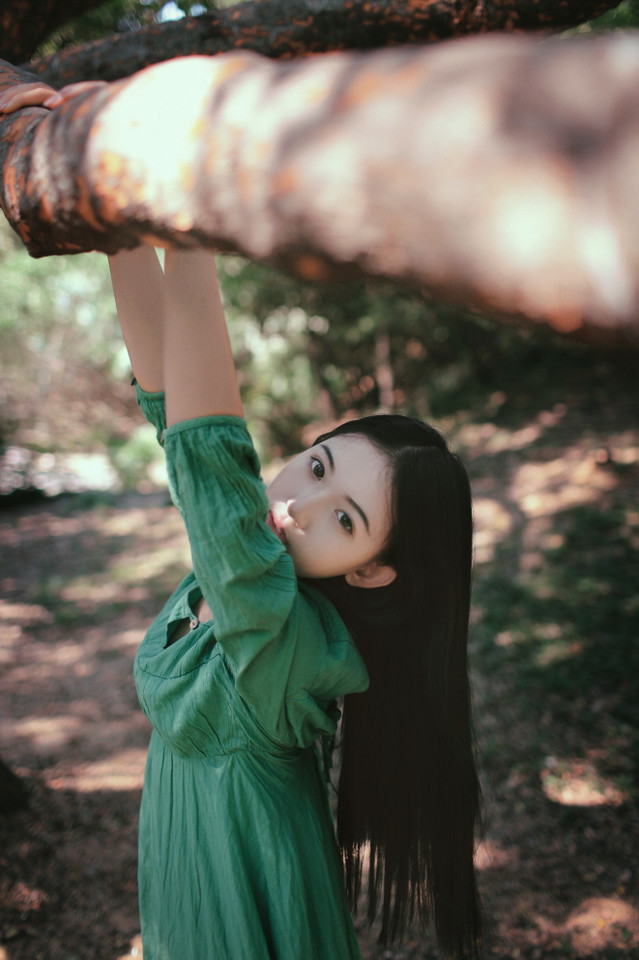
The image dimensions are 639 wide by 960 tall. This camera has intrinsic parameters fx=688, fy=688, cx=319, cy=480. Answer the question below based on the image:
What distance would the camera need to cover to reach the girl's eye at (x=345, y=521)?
149 cm

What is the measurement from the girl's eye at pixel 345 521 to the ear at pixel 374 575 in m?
0.14

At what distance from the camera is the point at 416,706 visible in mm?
1700

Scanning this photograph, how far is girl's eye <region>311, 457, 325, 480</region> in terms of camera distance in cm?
153

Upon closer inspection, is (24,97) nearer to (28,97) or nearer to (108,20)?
(28,97)

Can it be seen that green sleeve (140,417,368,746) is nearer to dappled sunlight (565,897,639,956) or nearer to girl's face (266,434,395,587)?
girl's face (266,434,395,587)

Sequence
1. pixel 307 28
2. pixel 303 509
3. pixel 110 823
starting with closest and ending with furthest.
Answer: pixel 303 509 → pixel 307 28 → pixel 110 823

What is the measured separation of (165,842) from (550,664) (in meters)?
3.44

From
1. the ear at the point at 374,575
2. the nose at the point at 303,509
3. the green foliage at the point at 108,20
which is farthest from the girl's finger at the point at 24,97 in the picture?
the green foliage at the point at 108,20

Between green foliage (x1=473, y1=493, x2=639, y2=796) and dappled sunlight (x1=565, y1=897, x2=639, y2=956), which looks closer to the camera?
dappled sunlight (x1=565, y1=897, x2=639, y2=956)

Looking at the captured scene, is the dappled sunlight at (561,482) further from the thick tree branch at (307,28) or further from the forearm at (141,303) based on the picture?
the forearm at (141,303)

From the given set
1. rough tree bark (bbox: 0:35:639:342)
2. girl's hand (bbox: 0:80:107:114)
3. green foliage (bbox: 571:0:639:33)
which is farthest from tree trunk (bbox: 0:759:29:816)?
green foliage (bbox: 571:0:639:33)

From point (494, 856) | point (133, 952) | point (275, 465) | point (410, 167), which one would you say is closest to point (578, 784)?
point (494, 856)

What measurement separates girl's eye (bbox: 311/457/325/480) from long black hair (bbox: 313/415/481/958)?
0.38 ft

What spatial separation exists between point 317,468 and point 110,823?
2.88m
